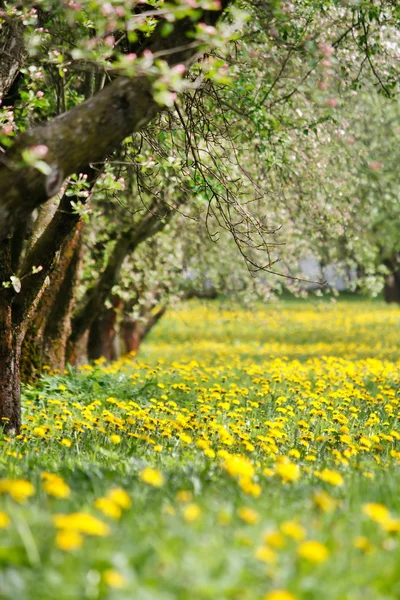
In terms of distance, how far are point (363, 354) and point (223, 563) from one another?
15075mm

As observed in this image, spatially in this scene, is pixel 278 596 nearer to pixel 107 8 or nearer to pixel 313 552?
pixel 313 552

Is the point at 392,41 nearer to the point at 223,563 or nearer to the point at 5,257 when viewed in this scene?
the point at 5,257

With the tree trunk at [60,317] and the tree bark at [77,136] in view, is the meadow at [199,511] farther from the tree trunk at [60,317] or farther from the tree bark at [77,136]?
the tree trunk at [60,317]

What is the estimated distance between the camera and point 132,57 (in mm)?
3812

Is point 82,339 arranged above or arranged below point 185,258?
below

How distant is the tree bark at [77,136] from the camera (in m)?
4.12

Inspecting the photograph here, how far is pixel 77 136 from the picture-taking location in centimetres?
420

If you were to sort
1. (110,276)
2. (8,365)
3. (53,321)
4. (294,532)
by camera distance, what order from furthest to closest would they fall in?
(110,276) < (53,321) < (8,365) < (294,532)

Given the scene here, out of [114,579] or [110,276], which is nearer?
[114,579]

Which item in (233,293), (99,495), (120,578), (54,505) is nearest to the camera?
(120,578)

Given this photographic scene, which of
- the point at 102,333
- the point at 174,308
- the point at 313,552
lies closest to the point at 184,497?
the point at 313,552

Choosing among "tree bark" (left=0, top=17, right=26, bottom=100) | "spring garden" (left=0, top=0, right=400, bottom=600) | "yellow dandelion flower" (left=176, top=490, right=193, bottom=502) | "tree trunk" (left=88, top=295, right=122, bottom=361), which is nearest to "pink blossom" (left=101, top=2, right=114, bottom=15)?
"spring garden" (left=0, top=0, right=400, bottom=600)

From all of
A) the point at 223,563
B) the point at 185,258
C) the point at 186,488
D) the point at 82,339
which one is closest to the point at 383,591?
the point at 223,563

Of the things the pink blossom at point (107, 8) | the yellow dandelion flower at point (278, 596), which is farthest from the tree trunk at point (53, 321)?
the yellow dandelion flower at point (278, 596)
